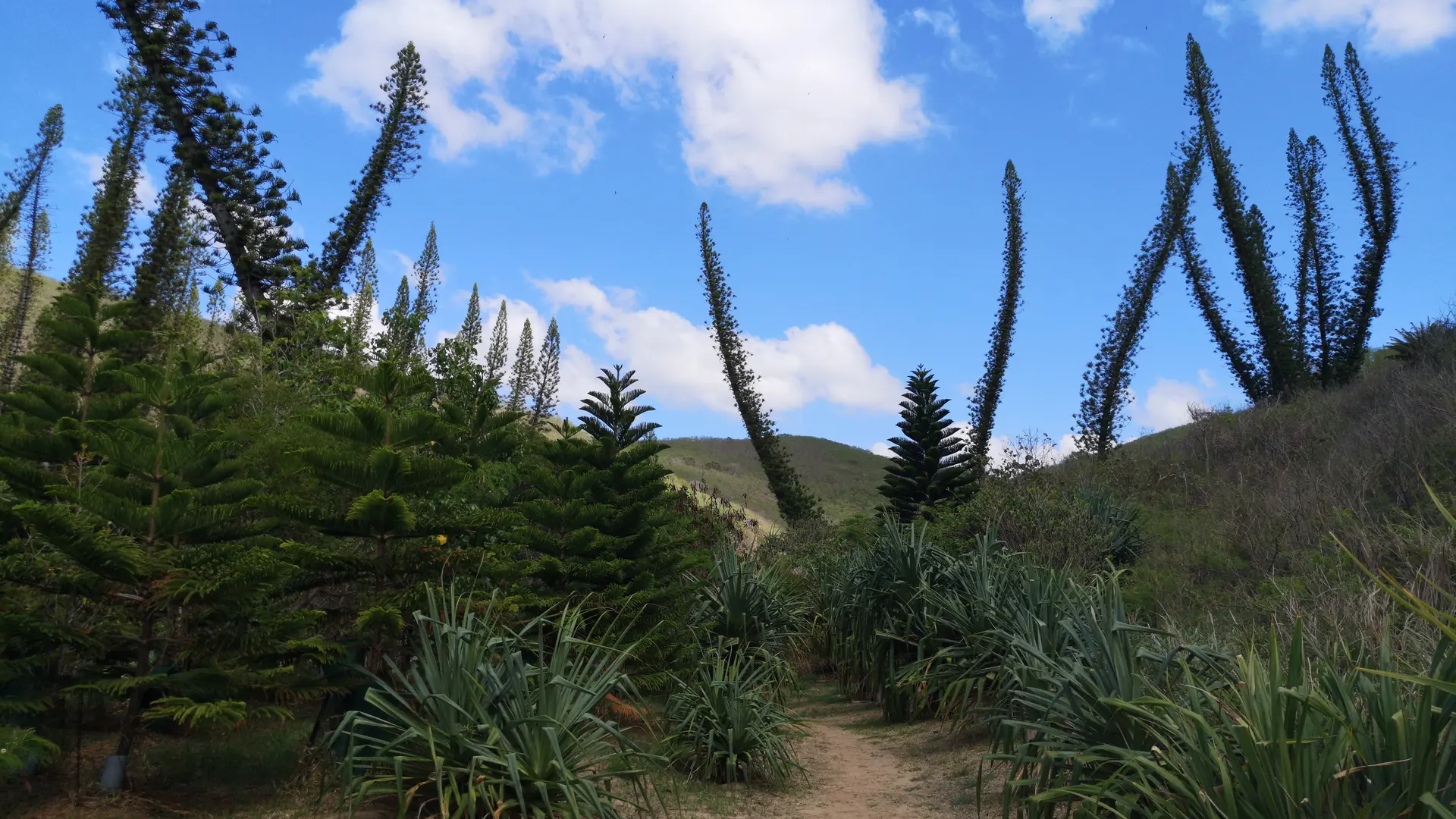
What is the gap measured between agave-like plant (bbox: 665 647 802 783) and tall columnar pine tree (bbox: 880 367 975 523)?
13626 mm

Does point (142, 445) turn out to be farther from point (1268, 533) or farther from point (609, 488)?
point (1268, 533)

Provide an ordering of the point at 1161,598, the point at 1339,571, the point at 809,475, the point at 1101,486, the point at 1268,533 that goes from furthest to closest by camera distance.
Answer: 1. the point at 809,475
2. the point at 1101,486
3. the point at 1268,533
4. the point at 1161,598
5. the point at 1339,571

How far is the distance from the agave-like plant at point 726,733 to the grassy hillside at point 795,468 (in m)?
37.9

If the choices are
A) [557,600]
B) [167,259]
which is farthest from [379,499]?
[167,259]

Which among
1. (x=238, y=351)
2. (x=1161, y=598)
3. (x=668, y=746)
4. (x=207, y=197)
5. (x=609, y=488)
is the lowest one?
(x=668, y=746)

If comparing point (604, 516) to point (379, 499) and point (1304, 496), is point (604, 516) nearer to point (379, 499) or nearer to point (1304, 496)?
point (379, 499)

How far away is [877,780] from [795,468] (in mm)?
69520

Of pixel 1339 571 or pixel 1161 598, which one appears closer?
pixel 1339 571

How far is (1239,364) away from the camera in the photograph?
26547mm

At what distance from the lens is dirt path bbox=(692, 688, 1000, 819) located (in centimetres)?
648

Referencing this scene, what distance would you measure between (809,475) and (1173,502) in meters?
56.5

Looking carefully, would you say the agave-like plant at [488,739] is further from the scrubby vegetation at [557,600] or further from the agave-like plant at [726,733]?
the agave-like plant at [726,733]

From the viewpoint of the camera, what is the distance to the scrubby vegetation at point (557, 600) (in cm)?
447

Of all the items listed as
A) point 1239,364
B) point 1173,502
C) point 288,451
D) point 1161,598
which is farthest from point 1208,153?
point 288,451
